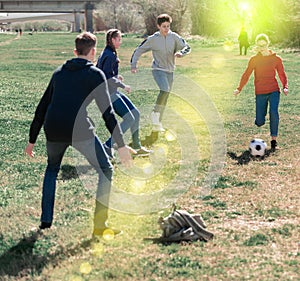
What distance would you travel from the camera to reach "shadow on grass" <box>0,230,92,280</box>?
5562 millimetres

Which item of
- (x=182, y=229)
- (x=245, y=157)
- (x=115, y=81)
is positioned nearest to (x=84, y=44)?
(x=182, y=229)

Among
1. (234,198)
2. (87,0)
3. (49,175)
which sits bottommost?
(87,0)

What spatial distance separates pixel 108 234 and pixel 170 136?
5598mm

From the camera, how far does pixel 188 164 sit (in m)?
9.64

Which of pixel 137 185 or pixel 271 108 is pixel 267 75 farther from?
pixel 137 185

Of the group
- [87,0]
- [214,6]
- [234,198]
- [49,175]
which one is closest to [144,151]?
[234,198]

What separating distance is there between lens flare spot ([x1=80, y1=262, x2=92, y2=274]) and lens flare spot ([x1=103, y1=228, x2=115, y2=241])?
2.13 ft

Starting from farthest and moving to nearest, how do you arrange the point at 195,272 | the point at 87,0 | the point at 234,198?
the point at 87,0, the point at 234,198, the point at 195,272

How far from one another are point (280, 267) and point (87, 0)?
13167cm

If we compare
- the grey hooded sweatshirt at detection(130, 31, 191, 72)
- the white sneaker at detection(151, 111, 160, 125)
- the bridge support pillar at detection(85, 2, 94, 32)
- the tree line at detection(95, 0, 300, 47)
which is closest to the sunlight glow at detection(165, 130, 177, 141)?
the white sneaker at detection(151, 111, 160, 125)

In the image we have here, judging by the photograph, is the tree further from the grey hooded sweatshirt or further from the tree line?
the grey hooded sweatshirt

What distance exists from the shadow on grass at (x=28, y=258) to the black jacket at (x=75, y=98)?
3.44 feet

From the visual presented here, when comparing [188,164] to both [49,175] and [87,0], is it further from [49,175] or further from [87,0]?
[87,0]

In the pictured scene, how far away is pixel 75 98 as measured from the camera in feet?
19.9
